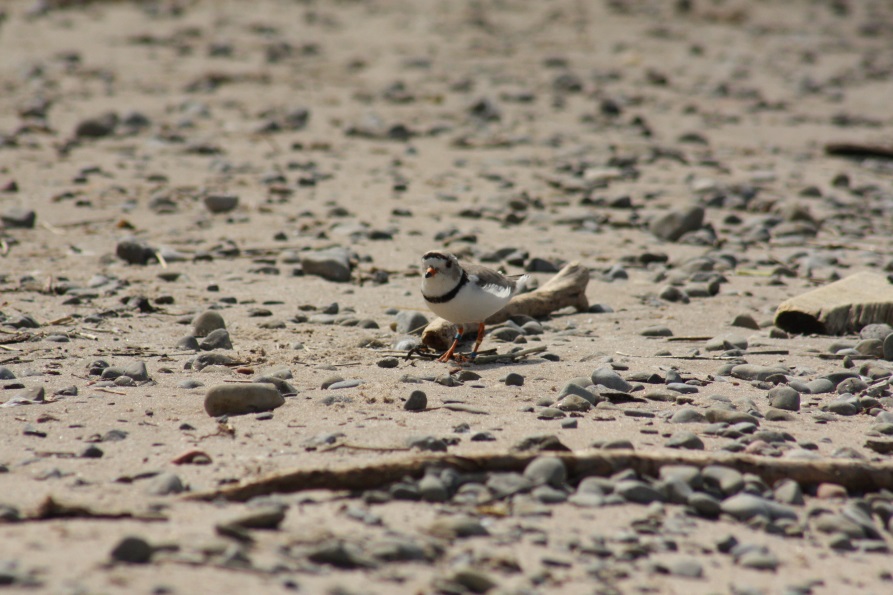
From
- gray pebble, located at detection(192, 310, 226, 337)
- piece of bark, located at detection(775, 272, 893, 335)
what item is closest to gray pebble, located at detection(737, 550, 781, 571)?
piece of bark, located at detection(775, 272, 893, 335)

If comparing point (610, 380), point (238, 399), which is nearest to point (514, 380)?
point (610, 380)

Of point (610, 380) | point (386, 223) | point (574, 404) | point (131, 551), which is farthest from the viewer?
point (386, 223)

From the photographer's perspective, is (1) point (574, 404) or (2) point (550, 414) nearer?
(2) point (550, 414)

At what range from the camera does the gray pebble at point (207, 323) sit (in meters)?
6.04

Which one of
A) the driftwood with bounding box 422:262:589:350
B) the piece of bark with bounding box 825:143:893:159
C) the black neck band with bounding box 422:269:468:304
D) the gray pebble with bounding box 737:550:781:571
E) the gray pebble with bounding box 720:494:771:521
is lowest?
the gray pebble with bounding box 737:550:781:571

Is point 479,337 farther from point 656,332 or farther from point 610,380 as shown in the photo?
point 656,332

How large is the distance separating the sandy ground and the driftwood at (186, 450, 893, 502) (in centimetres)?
11

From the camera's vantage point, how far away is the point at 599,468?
3.83 metres

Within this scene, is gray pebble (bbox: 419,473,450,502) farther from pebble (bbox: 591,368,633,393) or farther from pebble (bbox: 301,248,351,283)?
pebble (bbox: 301,248,351,283)

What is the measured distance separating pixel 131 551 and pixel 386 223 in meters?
6.13

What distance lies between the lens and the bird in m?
5.55

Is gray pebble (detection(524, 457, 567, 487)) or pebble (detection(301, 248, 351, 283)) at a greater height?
pebble (detection(301, 248, 351, 283))

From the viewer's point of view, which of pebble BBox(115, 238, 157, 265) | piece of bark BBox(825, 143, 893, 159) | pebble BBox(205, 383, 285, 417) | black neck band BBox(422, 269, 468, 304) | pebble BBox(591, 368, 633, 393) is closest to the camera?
pebble BBox(205, 383, 285, 417)

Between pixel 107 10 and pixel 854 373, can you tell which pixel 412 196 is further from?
pixel 107 10
